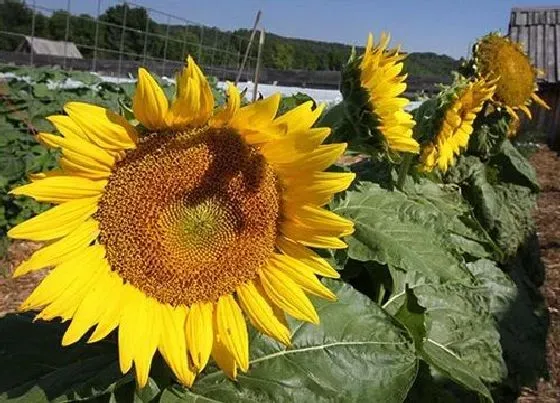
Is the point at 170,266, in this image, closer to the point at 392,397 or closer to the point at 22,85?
the point at 392,397

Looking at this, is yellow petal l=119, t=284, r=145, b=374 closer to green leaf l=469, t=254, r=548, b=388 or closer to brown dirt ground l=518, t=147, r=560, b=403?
green leaf l=469, t=254, r=548, b=388

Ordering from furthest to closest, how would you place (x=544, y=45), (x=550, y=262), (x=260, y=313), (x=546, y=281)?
(x=544, y=45)
(x=550, y=262)
(x=546, y=281)
(x=260, y=313)

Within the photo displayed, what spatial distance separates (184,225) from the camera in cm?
117

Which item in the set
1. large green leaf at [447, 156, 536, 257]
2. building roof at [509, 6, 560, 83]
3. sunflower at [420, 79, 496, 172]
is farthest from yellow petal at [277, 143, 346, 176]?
building roof at [509, 6, 560, 83]

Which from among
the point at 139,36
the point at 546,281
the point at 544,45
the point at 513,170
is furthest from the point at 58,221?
the point at 544,45

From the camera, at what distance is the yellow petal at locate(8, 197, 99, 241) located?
42.8 inches

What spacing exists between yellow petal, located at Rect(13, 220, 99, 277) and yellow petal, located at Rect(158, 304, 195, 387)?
0.44 feet

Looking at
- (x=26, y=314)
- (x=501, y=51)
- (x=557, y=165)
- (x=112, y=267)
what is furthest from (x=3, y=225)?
(x=557, y=165)

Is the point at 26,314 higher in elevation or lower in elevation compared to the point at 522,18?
lower

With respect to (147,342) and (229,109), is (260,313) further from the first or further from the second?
(229,109)

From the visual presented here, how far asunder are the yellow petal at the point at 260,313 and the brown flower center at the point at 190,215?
0.02 m

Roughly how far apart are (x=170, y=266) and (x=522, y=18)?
1760cm

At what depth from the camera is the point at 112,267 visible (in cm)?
115

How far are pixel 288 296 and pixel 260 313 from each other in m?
0.04
